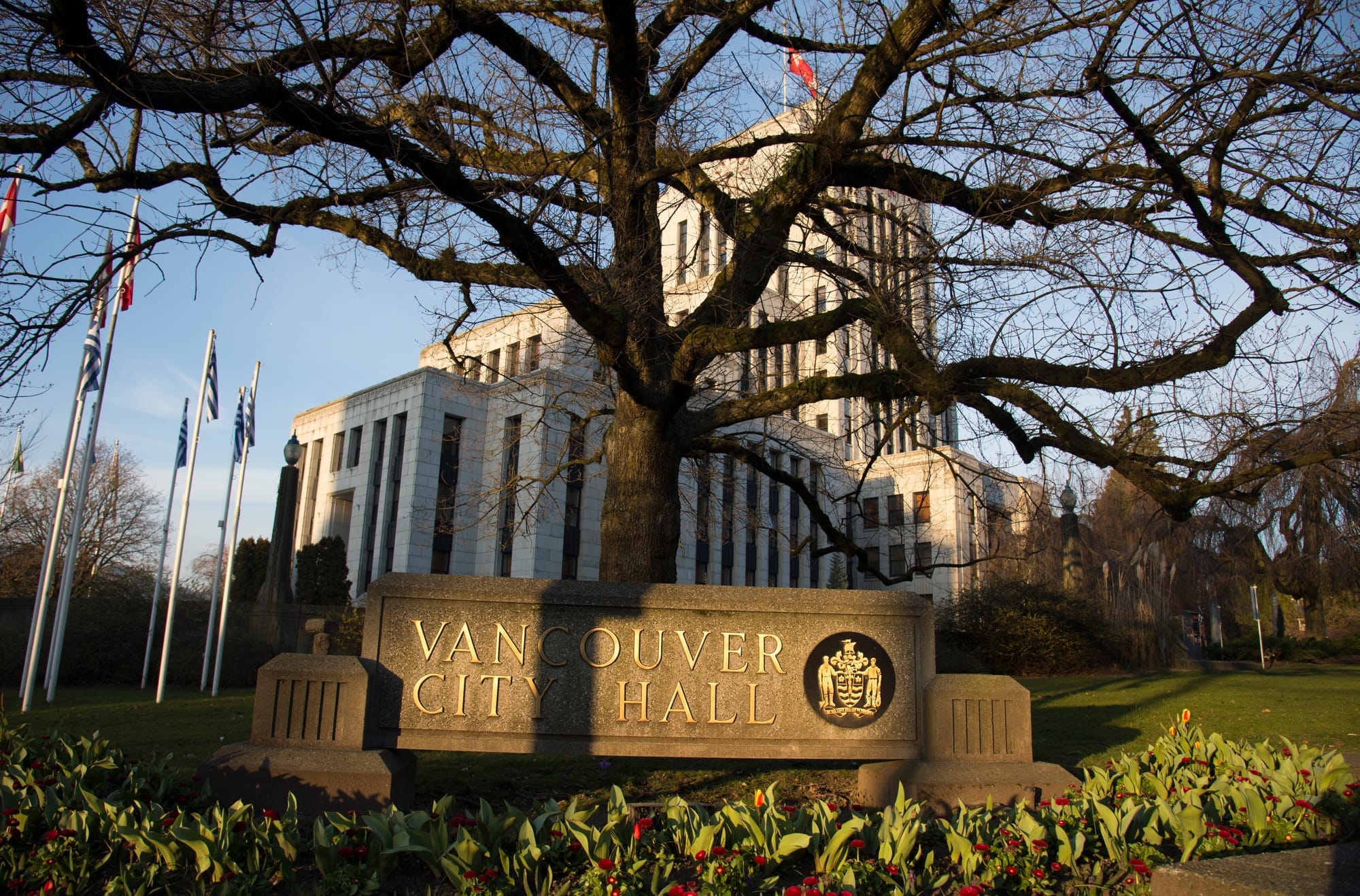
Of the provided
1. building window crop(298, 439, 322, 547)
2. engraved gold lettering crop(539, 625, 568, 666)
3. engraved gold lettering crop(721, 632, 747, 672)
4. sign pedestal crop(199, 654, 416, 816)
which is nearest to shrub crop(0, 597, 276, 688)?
sign pedestal crop(199, 654, 416, 816)

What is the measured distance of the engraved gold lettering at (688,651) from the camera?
6551mm

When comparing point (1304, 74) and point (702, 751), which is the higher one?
point (1304, 74)

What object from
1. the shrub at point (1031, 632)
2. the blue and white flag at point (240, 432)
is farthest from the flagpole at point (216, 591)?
the shrub at point (1031, 632)

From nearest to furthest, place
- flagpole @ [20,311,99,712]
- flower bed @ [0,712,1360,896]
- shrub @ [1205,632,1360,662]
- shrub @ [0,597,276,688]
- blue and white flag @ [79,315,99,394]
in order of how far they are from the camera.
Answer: flower bed @ [0,712,1360,896]
flagpole @ [20,311,99,712]
blue and white flag @ [79,315,99,394]
shrub @ [0,597,276,688]
shrub @ [1205,632,1360,662]

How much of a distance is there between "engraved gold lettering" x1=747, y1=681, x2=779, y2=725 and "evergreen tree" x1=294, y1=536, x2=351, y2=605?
923 inches

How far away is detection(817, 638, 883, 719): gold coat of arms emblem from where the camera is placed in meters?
6.64

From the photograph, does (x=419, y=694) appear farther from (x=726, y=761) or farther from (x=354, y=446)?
(x=354, y=446)

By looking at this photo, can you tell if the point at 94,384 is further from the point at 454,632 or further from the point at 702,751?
the point at 702,751

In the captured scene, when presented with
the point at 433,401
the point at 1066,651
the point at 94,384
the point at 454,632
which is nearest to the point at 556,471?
the point at 454,632

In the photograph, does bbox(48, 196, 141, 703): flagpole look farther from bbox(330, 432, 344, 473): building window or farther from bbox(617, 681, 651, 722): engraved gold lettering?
bbox(330, 432, 344, 473): building window

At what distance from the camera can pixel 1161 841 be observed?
4496 millimetres

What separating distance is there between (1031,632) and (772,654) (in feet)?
62.0

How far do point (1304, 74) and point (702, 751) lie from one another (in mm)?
6190

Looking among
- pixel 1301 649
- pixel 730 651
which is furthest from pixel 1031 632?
pixel 730 651
